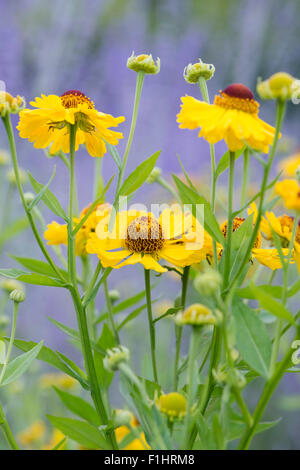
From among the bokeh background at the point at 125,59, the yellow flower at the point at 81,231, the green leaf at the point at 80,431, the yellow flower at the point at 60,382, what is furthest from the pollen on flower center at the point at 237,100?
the bokeh background at the point at 125,59

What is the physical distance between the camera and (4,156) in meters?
0.87

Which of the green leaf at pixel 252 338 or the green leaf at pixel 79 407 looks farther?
the green leaf at pixel 79 407

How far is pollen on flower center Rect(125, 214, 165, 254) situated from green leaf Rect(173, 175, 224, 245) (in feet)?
0.18

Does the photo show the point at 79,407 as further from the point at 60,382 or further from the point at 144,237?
the point at 60,382

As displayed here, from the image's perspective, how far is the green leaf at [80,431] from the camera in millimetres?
351

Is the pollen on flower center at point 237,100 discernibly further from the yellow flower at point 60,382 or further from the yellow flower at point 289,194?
the yellow flower at point 60,382

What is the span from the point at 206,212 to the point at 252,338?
7 cm

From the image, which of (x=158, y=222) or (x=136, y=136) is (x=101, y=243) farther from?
(x=136, y=136)

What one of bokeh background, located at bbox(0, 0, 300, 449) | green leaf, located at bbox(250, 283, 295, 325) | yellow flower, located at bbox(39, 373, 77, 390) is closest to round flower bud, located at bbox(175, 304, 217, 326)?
green leaf, located at bbox(250, 283, 295, 325)

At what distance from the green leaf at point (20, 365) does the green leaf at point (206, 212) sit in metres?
0.11

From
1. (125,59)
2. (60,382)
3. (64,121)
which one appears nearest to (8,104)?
(64,121)

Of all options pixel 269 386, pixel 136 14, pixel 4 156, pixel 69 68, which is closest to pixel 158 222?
pixel 269 386

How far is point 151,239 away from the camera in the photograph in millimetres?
369
